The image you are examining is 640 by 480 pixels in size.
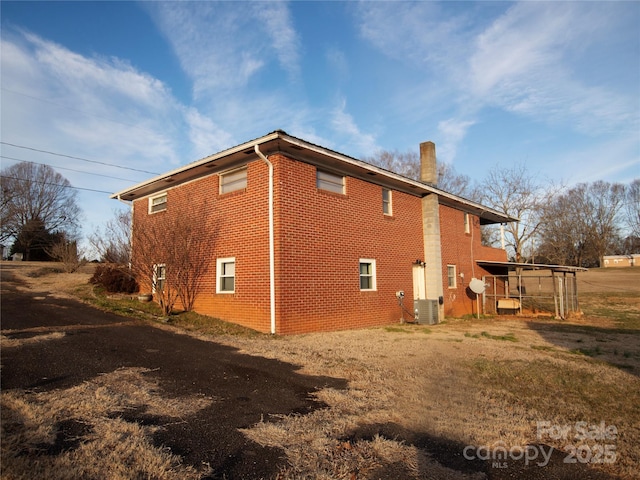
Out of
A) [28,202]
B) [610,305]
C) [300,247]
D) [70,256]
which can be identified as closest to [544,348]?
[300,247]

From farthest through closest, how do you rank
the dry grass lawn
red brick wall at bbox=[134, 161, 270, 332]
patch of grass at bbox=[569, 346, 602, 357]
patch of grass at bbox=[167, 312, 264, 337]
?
1. red brick wall at bbox=[134, 161, 270, 332]
2. patch of grass at bbox=[167, 312, 264, 337]
3. patch of grass at bbox=[569, 346, 602, 357]
4. the dry grass lawn

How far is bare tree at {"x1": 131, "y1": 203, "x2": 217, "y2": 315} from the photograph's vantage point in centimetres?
1229

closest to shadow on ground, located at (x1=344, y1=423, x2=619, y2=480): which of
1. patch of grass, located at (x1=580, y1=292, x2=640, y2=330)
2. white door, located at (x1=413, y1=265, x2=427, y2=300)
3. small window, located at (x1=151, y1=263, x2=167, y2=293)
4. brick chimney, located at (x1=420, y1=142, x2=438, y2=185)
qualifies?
small window, located at (x1=151, y1=263, x2=167, y2=293)

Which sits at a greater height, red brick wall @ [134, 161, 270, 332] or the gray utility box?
red brick wall @ [134, 161, 270, 332]

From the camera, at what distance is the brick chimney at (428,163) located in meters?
19.1

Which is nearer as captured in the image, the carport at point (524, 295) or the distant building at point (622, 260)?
the carport at point (524, 295)

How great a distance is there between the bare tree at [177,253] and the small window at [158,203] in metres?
2.34

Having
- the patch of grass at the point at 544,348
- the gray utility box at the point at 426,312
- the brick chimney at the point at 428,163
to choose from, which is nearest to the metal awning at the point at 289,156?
the brick chimney at the point at 428,163

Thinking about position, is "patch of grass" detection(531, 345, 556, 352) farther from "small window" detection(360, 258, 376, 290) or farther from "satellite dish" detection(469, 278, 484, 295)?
"satellite dish" detection(469, 278, 484, 295)

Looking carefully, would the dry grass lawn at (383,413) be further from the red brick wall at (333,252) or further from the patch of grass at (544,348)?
the red brick wall at (333,252)

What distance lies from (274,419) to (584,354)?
289 inches

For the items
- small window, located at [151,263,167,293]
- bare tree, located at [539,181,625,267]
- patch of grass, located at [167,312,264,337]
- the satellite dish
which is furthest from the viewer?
bare tree, located at [539,181,625,267]

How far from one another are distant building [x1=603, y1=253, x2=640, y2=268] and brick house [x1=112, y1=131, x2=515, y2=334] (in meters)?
56.3

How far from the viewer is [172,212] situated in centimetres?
1407
